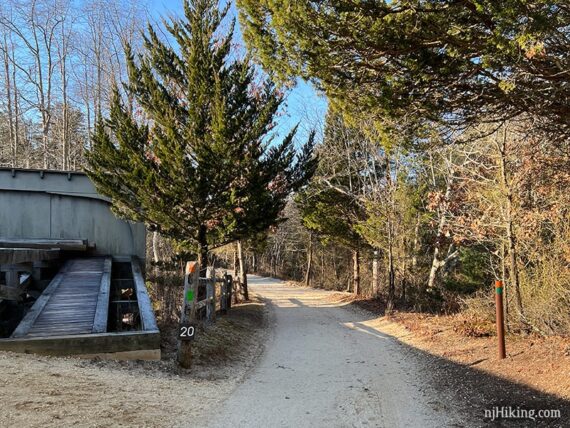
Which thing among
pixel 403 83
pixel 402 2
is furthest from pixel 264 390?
pixel 402 2

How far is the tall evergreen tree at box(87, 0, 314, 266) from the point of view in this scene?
11805mm

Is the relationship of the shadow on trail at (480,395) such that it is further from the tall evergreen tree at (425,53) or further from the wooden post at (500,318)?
the tall evergreen tree at (425,53)

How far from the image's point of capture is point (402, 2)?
15.5ft

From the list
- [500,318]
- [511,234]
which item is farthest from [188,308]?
[511,234]

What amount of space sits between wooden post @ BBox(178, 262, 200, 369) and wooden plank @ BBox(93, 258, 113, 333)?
126 centimetres

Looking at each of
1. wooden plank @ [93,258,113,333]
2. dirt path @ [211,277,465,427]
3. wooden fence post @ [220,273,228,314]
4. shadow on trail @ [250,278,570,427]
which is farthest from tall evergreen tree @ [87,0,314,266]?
shadow on trail @ [250,278,570,427]

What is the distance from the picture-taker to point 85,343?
6.65 metres

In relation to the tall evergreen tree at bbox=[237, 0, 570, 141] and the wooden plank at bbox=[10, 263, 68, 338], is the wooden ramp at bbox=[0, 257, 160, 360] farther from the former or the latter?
the tall evergreen tree at bbox=[237, 0, 570, 141]

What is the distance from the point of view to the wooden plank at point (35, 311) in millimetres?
6830

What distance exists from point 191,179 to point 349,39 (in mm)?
7263

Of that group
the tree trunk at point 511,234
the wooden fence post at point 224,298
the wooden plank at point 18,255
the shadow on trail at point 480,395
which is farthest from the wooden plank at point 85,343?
the wooden fence post at point 224,298

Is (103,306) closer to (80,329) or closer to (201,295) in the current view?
(80,329)

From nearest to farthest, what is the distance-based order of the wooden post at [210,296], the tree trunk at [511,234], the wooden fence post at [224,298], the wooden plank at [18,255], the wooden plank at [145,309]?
the wooden plank at [145,309] → the wooden plank at [18,255] → the tree trunk at [511,234] → the wooden post at [210,296] → the wooden fence post at [224,298]

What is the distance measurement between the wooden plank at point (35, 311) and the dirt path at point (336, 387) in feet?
11.4
